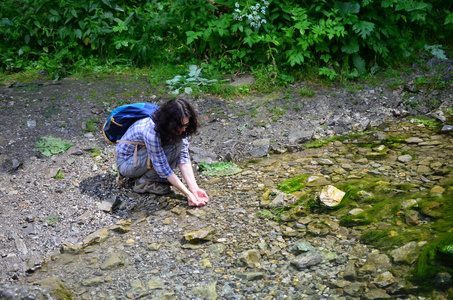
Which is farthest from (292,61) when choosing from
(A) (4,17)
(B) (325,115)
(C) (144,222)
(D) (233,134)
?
(A) (4,17)

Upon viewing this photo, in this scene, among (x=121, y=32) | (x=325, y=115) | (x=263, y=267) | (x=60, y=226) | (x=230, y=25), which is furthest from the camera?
(x=121, y=32)

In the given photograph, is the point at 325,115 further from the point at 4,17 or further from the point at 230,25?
the point at 4,17

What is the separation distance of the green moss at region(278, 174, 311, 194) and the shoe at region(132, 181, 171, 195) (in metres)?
1.04

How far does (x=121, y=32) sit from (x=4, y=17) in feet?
6.17

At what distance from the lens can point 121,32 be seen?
6016 millimetres

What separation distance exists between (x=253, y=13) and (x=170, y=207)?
2869mm

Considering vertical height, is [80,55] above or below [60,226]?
above

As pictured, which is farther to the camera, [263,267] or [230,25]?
[230,25]

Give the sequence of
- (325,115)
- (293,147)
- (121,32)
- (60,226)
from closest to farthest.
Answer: (60,226) < (293,147) < (325,115) < (121,32)

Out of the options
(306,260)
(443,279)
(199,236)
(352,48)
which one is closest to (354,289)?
(306,260)

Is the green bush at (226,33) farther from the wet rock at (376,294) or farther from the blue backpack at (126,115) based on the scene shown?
the wet rock at (376,294)

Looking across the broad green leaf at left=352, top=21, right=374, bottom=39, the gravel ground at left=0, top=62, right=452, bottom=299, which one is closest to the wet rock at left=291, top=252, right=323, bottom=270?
the gravel ground at left=0, top=62, right=452, bottom=299

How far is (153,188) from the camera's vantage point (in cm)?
382

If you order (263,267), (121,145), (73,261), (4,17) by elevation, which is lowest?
(73,261)
